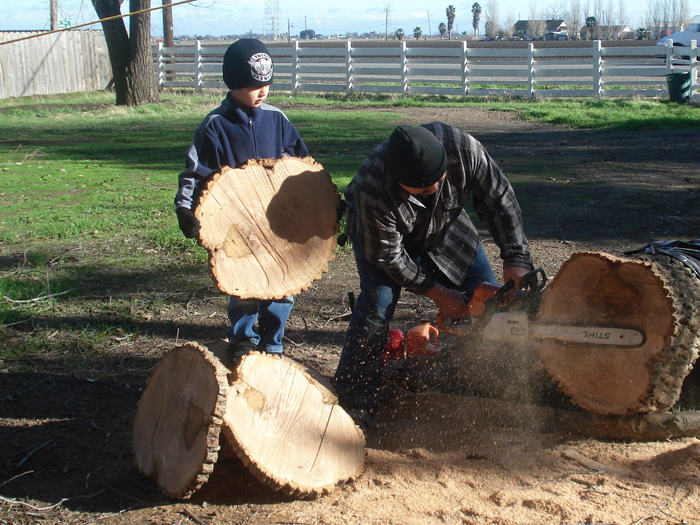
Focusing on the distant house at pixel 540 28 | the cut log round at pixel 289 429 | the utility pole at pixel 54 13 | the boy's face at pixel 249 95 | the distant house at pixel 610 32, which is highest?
the distant house at pixel 540 28

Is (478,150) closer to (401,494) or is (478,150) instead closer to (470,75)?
(401,494)

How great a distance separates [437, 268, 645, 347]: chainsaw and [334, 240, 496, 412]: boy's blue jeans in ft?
0.71

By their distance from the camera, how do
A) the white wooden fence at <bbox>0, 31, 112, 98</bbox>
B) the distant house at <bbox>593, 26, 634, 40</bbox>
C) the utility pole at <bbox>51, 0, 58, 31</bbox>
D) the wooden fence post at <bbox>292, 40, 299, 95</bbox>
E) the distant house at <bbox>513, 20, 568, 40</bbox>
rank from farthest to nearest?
1. the distant house at <bbox>513, 20, 568, 40</bbox>
2. the distant house at <bbox>593, 26, 634, 40</bbox>
3. the utility pole at <bbox>51, 0, 58, 31</bbox>
4. the white wooden fence at <bbox>0, 31, 112, 98</bbox>
5. the wooden fence post at <bbox>292, 40, 299, 95</bbox>

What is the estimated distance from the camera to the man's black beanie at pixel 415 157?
3035 mm

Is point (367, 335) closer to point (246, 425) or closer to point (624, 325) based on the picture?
point (246, 425)

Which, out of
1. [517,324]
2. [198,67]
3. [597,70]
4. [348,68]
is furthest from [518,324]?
[198,67]

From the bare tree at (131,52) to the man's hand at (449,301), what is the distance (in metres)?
16.2

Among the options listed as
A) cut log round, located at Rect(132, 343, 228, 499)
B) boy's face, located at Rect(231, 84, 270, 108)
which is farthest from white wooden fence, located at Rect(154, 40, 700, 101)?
cut log round, located at Rect(132, 343, 228, 499)

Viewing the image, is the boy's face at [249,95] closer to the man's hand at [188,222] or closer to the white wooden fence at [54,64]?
the man's hand at [188,222]

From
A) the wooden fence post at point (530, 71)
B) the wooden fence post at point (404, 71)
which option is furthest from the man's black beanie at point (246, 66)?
the wooden fence post at point (404, 71)

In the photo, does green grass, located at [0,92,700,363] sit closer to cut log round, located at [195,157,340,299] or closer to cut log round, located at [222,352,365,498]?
cut log round, located at [195,157,340,299]

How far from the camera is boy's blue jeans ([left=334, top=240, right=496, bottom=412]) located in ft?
11.9

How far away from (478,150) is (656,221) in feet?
13.8

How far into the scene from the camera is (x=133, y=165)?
1102 centimetres
